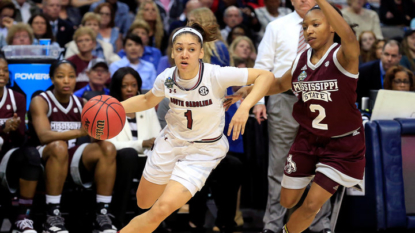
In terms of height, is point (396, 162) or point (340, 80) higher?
point (340, 80)

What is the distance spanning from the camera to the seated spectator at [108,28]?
28.3 ft

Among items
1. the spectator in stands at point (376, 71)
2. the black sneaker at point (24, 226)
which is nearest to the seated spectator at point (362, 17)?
the spectator in stands at point (376, 71)

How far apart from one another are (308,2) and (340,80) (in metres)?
1.35

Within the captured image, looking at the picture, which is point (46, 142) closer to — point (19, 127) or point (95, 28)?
point (19, 127)

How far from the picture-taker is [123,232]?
381 cm

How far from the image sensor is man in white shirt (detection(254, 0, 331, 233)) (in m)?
5.28

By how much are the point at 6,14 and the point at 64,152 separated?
162 inches

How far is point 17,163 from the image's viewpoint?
5055 mm

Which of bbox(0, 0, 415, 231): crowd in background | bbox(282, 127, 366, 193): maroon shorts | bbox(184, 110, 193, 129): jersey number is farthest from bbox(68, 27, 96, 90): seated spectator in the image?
bbox(282, 127, 366, 193): maroon shorts

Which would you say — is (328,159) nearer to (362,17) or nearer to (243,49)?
(243,49)

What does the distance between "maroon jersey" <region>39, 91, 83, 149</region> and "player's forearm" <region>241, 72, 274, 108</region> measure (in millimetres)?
2407

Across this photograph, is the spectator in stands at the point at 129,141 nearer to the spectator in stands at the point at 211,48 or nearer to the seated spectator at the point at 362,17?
the spectator in stands at the point at 211,48

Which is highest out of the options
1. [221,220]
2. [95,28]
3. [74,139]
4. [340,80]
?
[95,28]

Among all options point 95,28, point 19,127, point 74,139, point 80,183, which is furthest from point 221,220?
point 95,28
